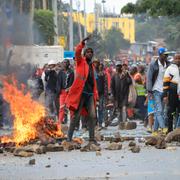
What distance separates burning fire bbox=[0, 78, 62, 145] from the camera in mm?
14508

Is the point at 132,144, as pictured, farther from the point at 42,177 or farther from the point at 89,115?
the point at 42,177

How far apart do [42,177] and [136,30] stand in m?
153

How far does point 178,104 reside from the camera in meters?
15.6

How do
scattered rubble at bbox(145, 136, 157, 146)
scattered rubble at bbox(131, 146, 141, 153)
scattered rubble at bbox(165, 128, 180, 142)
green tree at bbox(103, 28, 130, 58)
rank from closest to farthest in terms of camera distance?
scattered rubble at bbox(131, 146, 141, 153), scattered rubble at bbox(145, 136, 157, 146), scattered rubble at bbox(165, 128, 180, 142), green tree at bbox(103, 28, 130, 58)

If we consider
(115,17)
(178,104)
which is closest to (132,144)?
(178,104)

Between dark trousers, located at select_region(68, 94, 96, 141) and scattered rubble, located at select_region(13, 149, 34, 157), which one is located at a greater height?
dark trousers, located at select_region(68, 94, 96, 141)

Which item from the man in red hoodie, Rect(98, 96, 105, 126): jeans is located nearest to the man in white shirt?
the man in red hoodie

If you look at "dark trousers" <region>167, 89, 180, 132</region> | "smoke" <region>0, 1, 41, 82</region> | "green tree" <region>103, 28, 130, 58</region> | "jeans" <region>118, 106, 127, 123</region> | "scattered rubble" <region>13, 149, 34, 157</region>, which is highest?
"smoke" <region>0, 1, 41, 82</region>

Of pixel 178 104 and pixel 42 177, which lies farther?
pixel 178 104

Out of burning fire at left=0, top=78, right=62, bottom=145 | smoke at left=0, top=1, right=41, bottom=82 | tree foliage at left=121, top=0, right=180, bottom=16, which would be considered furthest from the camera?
tree foliage at left=121, top=0, right=180, bottom=16

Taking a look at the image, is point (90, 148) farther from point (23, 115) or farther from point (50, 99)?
point (50, 99)

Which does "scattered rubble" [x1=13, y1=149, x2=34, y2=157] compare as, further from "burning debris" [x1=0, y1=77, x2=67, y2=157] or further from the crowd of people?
the crowd of people

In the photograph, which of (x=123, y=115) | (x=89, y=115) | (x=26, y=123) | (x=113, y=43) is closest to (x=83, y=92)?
(x=89, y=115)

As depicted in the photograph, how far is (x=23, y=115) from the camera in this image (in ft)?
49.0
